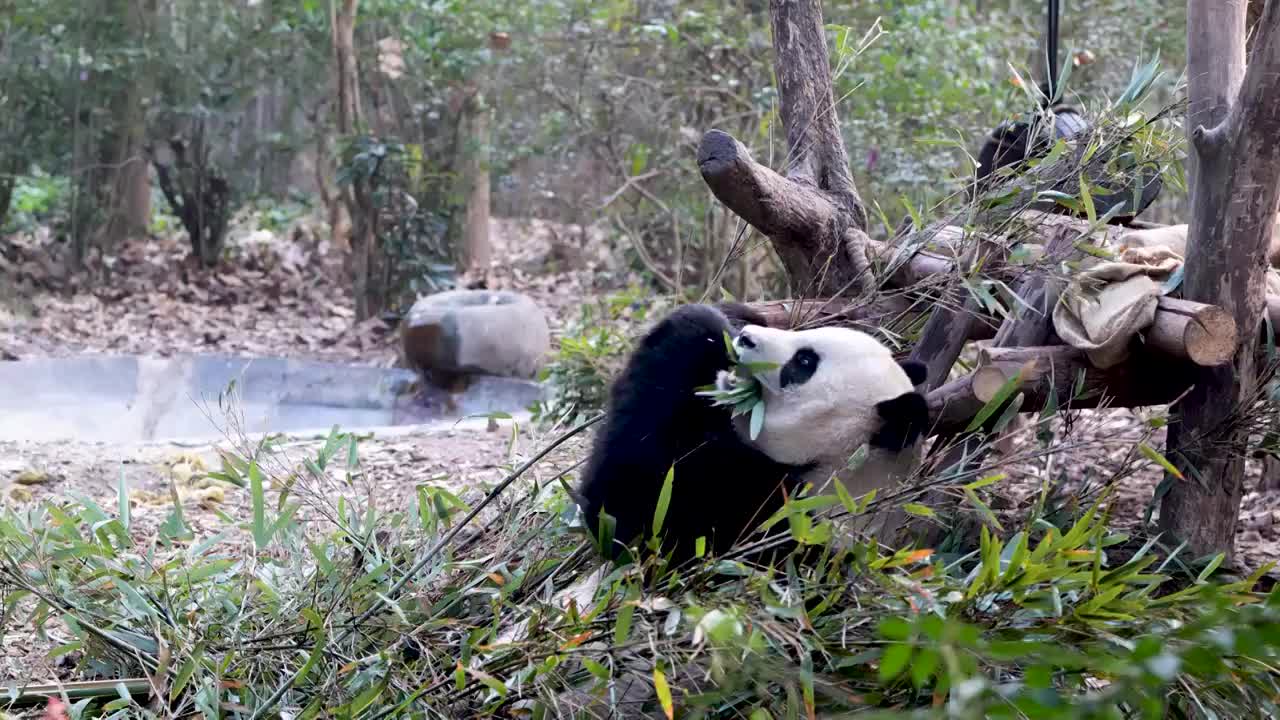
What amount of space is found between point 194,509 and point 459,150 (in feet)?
15.8

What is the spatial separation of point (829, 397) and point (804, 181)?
91 centimetres

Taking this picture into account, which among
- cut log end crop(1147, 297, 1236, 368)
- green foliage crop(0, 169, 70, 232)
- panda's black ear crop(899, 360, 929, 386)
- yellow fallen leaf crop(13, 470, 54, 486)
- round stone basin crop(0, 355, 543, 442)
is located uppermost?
cut log end crop(1147, 297, 1236, 368)

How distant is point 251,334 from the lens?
739cm

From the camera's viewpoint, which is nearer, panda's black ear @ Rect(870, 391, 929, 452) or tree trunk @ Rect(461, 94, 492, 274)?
panda's black ear @ Rect(870, 391, 929, 452)

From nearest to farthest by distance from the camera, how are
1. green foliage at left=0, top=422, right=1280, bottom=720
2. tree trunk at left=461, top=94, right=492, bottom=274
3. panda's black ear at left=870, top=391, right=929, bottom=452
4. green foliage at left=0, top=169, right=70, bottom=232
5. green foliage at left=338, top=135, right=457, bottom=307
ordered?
green foliage at left=0, top=422, right=1280, bottom=720, panda's black ear at left=870, top=391, right=929, bottom=452, green foliage at left=338, top=135, right=457, bottom=307, tree trunk at left=461, top=94, right=492, bottom=274, green foliage at left=0, top=169, right=70, bottom=232

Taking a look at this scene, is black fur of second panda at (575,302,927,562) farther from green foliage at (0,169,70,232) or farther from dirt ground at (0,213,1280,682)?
green foliage at (0,169,70,232)

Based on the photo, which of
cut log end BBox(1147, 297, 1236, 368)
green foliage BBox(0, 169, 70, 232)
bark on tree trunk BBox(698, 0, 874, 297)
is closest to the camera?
cut log end BBox(1147, 297, 1236, 368)

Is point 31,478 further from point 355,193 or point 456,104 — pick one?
point 456,104

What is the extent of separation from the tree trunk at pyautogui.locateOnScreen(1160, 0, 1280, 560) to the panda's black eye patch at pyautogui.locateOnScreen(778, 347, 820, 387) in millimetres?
854

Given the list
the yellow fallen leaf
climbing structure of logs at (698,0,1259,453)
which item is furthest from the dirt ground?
climbing structure of logs at (698,0,1259,453)

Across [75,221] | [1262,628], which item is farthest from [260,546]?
[75,221]

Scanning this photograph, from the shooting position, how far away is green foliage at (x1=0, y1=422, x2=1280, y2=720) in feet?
5.03

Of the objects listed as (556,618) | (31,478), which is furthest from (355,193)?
(556,618)

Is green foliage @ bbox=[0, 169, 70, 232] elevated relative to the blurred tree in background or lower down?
lower down
